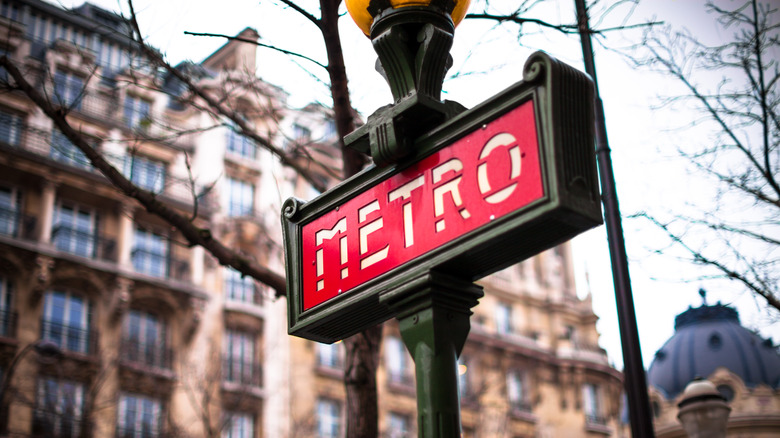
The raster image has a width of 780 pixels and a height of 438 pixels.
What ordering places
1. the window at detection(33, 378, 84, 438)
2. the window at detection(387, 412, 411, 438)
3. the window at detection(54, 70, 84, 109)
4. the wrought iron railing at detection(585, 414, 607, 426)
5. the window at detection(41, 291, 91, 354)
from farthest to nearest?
the wrought iron railing at detection(585, 414, 607, 426)
the window at detection(387, 412, 411, 438)
the window at detection(54, 70, 84, 109)
the window at detection(41, 291, 91, 354)
the window at detection(33, 378, 84, 438)

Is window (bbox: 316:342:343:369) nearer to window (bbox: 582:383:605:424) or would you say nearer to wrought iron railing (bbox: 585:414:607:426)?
window (bbox: 582:383:605:424)

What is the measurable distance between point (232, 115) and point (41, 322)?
21.2m

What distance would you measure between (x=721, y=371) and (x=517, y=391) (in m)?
27.0

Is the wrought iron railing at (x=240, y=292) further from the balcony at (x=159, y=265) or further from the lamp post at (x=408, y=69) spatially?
the lamp post at (x=408, y=69)

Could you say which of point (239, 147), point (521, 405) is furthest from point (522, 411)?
point (239, 147)

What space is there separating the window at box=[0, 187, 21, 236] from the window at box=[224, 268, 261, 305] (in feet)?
24.2

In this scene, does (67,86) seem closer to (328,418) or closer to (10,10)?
(10,10)

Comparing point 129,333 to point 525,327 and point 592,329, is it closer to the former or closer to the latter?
point 525,327

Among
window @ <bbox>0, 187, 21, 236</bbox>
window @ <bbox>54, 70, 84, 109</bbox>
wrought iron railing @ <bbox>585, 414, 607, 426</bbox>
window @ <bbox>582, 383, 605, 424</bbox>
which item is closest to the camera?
window @ <bbox>0, 187, 21, 236</bbox>

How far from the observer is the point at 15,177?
31.3 metres

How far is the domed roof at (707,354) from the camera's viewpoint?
67500 mm

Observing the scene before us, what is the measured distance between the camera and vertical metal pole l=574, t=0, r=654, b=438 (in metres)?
8.46

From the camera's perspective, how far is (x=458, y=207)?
374cm

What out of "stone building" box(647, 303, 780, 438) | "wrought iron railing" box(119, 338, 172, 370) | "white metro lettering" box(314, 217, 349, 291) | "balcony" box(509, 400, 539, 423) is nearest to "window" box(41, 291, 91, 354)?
"wrought iron railing" box(119, 338, 172, 370)
